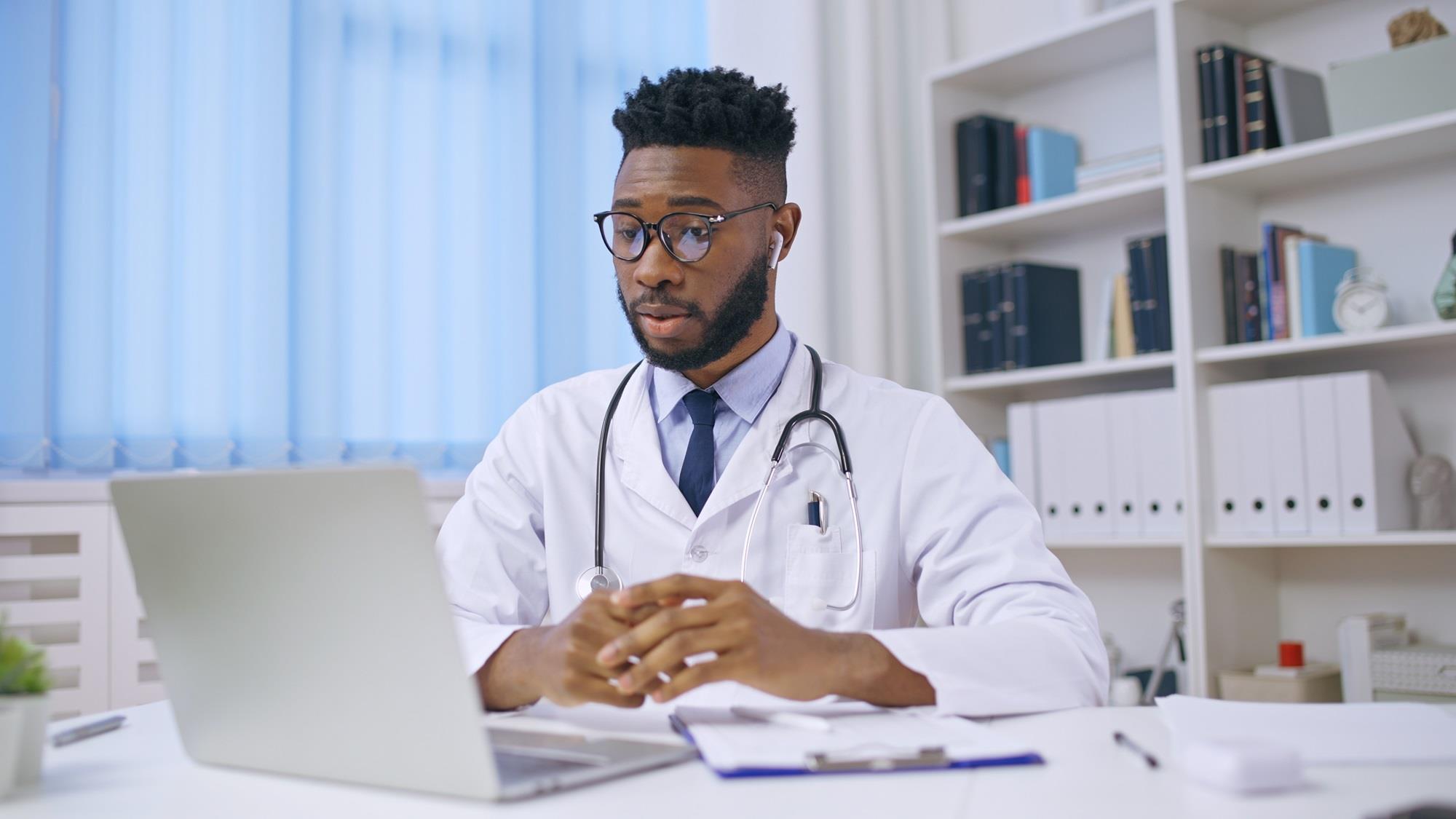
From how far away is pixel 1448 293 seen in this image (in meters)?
2.16

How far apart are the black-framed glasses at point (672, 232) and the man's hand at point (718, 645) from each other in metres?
0.61

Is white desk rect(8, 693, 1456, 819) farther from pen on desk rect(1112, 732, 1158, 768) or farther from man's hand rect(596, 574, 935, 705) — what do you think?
man's hand rect(596, 574, 935, 705)

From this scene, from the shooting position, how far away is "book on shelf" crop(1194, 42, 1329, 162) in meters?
2.38

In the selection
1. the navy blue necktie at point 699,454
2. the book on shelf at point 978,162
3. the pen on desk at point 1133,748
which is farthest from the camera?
the book on shelf at point 978,162

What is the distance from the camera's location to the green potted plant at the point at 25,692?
77 cm

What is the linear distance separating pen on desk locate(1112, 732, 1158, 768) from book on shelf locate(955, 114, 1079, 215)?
2.12 m

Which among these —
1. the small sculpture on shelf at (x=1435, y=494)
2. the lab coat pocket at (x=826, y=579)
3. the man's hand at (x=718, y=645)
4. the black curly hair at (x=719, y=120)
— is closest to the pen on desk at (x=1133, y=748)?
the man's hand at (x=718, y=645)

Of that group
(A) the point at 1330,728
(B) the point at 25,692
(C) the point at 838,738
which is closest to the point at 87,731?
(B) the point at 25,692

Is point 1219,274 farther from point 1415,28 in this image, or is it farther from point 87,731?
point 87,731

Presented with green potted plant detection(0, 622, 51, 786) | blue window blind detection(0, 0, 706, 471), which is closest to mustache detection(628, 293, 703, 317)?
green potted plant detection(0, 622, 51, 786)


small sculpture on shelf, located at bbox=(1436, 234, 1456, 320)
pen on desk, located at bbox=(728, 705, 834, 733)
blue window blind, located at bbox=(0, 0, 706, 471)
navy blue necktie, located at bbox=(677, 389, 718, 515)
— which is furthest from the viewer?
small sculpture on shelf, located at bbox=(1436, 234, 1456, 320)

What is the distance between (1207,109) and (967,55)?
0.94 m

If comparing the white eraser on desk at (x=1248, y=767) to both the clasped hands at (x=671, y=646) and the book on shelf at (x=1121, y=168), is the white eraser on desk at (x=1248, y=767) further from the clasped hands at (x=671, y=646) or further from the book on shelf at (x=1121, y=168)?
the book on shelf at (x=1121, y=168)

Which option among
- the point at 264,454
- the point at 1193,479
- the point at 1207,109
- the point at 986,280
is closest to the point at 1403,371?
the point at 1193,479
